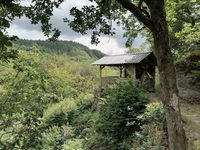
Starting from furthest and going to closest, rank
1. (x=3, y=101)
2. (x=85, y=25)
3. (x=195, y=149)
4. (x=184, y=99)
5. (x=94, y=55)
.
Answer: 1. (x=94, y=55)
2. (x=184, y=99)
3. (x=3, y=101)
4. (x=195, y=149)
5. (x=85, y=25)

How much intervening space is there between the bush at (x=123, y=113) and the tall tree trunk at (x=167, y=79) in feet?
28.9

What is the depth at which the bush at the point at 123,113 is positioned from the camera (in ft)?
59.9

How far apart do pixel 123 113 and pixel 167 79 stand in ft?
32.0

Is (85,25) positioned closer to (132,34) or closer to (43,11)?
(43,11)

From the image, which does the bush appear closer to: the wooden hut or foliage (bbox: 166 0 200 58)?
foliage (bbox: 166 0 200 58)

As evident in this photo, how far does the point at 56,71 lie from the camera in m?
66.6

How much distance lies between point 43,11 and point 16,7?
3.09 meters

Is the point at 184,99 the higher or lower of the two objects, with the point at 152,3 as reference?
lower

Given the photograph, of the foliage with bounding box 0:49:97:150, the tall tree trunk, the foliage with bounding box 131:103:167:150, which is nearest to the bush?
the foliage with bounding box 131:103:167:150

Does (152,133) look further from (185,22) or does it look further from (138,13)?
(185,22)

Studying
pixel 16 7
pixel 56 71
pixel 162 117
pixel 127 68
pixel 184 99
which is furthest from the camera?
pixel 56 71

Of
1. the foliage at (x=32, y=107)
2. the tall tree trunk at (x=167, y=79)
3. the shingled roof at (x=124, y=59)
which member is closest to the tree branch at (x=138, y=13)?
the tall tree trunk at (x=167, y=79)

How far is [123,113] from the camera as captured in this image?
18.5m

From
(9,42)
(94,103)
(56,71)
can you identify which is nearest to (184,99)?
(94,103)
